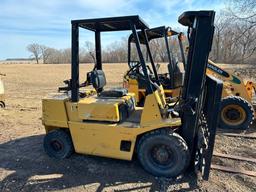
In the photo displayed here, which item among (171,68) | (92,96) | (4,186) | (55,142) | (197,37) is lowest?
(4,186)

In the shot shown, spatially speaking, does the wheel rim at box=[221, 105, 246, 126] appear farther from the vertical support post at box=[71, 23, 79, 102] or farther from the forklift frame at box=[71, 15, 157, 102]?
the vertical support post at box=[71, 23, 79, 102]

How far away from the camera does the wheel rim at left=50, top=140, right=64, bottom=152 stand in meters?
5.02

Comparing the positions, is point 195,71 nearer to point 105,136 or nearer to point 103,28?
point 105,136

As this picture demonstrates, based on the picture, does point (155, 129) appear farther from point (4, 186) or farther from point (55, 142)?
point (4, 186)

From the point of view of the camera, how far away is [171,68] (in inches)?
275

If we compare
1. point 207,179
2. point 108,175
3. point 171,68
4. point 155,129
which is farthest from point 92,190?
Answer: point 171,68

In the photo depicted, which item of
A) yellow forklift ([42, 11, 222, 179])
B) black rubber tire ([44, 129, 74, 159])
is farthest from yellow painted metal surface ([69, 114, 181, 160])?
black rubber tire ([44, 129, 74, 159])

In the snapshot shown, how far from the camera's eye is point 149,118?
4328 mm

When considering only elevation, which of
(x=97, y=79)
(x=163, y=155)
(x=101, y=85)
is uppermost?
(x=97, y=79)

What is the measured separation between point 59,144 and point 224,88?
14.8ft

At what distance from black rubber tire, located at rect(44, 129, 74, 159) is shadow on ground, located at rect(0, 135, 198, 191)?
12 centimetres

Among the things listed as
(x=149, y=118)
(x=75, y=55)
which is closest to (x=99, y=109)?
(x=149, y=118)

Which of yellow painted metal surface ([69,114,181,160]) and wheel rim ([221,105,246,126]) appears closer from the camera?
yellow painted metal surface ([69,114,181,160])

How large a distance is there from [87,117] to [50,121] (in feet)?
2.80
